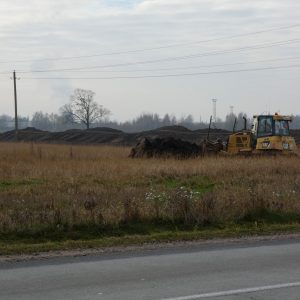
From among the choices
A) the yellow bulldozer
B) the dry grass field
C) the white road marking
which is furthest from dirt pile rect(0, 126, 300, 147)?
the white road marking

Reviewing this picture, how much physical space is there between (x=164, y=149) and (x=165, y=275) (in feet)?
100

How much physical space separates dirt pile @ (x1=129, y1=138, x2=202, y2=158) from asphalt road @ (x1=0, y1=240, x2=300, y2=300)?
27120 millimetres

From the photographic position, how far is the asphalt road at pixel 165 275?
271 inches

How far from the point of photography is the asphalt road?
22.6ft

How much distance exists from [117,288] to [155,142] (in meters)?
32.0

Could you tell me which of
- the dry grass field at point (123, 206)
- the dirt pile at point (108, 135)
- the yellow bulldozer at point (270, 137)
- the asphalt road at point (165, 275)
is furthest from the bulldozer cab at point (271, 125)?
the dirt pile at point (108, 135)

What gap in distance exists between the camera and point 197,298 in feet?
21.8

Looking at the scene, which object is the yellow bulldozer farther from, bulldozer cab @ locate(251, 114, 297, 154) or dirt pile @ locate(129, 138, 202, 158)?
dirt pile @ locate(129, 138, 202, 158)

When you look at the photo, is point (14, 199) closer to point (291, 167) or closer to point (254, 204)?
point (254, 204)

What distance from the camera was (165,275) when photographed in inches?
311

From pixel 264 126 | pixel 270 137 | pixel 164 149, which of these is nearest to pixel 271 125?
pixel 264 126

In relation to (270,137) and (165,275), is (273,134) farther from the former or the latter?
(165,275)

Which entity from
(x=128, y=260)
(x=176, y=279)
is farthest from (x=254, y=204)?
(x=176, y=279)

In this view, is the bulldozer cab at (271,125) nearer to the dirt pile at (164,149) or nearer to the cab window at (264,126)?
the cab window at (264,126)
